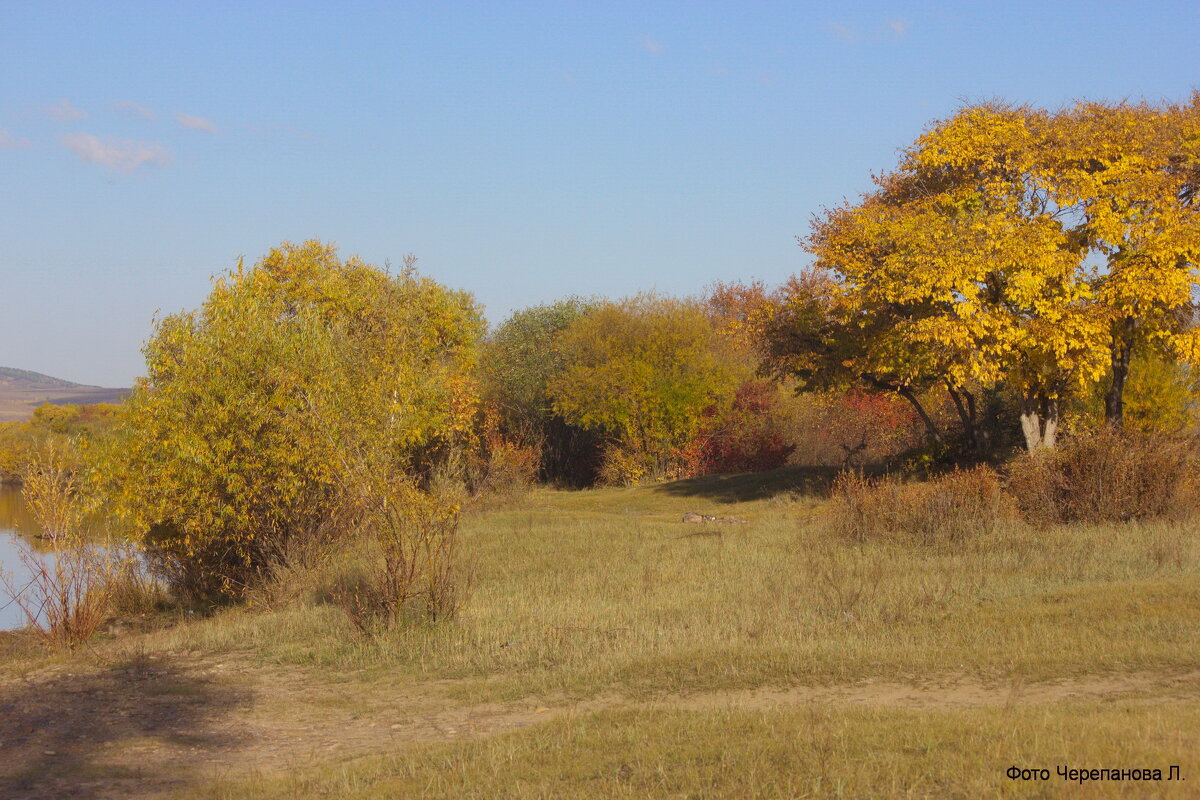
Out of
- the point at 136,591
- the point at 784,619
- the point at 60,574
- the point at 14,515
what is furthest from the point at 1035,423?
the point at 14,515

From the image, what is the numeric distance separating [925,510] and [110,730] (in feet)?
43.3

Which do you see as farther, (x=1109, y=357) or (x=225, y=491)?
(x=1109, y=357)

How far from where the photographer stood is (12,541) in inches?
573

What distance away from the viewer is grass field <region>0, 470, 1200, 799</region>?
624 centimetres

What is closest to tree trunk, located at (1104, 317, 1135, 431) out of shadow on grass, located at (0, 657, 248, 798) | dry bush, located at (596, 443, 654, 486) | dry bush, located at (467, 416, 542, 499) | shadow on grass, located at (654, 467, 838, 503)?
shadow on grass, located at (654, 467, 838, 503)

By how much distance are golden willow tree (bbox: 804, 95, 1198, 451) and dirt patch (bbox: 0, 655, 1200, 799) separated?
12.9 m

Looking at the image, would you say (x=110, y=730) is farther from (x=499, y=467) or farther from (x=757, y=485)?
(x=499, y=467)

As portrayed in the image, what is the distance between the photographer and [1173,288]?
19641 mm

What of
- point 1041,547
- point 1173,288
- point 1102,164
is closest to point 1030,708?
point 1041,547

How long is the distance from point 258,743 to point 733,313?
212ft

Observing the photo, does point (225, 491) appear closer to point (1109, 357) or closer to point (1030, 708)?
point (1030, 708)

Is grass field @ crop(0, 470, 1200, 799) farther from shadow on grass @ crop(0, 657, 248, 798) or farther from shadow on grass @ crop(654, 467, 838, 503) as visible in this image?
shadow on grass @ crop(654, 467, 838, 503)

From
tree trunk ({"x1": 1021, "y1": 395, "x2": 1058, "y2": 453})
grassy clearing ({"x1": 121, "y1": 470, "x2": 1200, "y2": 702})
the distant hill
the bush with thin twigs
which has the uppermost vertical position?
the distant hill

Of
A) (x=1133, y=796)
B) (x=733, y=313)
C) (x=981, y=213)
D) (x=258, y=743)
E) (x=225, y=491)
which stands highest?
(x=733, y=313)
